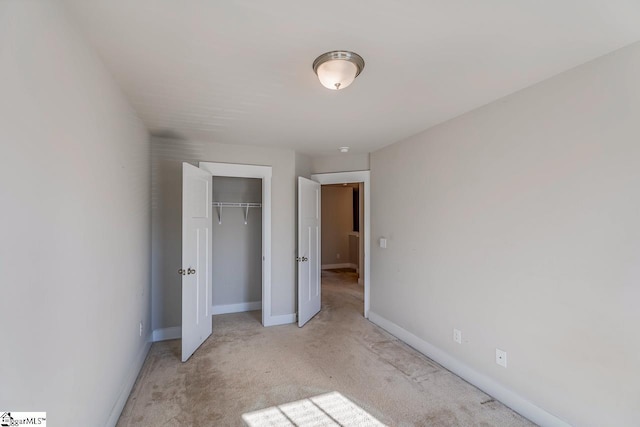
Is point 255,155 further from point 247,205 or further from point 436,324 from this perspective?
point 436,324

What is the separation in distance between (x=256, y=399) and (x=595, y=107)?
3053 mm

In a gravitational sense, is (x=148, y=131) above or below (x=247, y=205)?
above

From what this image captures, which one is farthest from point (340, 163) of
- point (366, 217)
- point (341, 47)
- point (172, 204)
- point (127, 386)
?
point (127, 386)

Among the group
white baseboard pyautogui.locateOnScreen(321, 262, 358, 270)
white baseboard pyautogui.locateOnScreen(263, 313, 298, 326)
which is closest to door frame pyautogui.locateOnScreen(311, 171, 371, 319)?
white baseboard pyautogui.locateOnScreen(263, 313, 298, 326)

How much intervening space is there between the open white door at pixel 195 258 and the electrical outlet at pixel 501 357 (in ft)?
9.21

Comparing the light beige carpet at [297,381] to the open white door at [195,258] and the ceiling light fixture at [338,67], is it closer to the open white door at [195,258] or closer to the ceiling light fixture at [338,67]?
the open white door at [195,258]

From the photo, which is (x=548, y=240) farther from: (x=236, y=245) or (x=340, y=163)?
(x=236, y=245)

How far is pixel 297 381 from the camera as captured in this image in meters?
2.64

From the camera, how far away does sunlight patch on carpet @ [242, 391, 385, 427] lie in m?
2.09

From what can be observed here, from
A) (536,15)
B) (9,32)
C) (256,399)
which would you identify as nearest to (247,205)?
(256,399)

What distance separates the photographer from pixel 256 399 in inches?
93.2

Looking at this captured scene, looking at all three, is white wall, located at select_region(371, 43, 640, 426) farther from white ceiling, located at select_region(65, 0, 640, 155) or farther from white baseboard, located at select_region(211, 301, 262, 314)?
white baseboard, located at select_region(211, 301, 262, 314)

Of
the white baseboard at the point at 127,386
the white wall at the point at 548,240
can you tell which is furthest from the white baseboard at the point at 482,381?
the white baseboard at the point at 127,386

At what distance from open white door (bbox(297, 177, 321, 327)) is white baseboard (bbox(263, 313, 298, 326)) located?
0.19 meters
